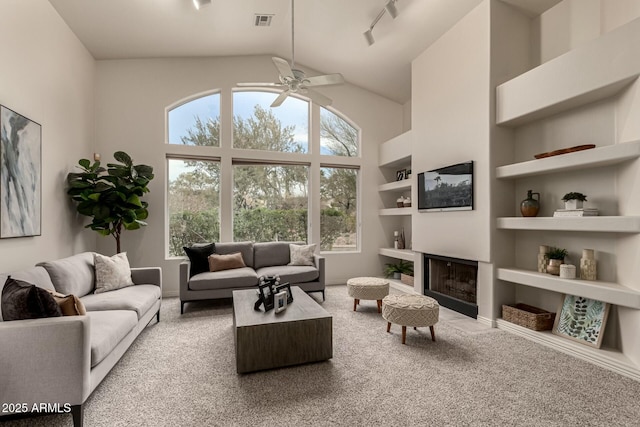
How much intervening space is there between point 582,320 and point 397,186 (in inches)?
128

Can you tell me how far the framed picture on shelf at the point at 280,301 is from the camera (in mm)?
2785

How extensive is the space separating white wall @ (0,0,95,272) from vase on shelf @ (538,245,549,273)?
5.26 m

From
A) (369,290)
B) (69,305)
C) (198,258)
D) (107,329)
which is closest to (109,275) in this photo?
(198,258)

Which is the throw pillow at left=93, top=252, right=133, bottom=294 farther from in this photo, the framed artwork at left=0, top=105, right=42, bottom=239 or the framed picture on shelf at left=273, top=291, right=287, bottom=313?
the framed picture on shelf at left=273, top=291, right=287, bottom=313

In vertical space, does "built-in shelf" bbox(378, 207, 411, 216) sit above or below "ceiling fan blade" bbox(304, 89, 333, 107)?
below

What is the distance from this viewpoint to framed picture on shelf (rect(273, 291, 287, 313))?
279 centimetres

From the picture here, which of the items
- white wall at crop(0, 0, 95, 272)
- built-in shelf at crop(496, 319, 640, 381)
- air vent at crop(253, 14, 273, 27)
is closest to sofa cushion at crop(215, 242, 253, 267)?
white wall at crop(0, 0, 95, 272)

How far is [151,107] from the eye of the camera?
16.4 ft

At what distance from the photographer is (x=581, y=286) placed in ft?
9.14

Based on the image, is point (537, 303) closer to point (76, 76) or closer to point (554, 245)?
point (554, 245)

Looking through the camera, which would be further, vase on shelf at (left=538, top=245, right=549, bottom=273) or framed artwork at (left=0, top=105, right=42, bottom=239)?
vase on shelf at (left=538, top=245, right=549, bottom=273)

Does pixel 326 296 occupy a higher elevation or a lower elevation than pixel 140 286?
Answer: lower

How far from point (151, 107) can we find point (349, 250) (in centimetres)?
424

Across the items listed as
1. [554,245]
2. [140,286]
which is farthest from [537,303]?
[140,286]
